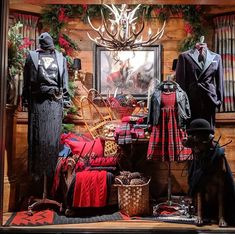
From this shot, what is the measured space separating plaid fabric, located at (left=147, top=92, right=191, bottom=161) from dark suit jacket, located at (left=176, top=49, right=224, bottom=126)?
272 millimetres

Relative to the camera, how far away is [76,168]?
4512mm

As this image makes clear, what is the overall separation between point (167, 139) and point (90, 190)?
110 cm

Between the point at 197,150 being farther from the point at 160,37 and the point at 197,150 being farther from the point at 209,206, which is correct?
the point at 160,37

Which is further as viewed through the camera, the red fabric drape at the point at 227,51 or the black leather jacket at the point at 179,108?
the red fabric drape at the point at 227,51

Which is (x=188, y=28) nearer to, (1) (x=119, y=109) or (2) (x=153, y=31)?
(2) (x=153, y=31)

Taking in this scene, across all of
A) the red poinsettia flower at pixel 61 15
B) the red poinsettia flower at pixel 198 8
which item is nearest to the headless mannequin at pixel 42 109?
the red poinsettia flower at pixel 61 15

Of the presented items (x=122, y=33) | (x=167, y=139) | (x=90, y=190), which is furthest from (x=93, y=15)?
(x=90, y=190)

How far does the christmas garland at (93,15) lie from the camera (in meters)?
5.48

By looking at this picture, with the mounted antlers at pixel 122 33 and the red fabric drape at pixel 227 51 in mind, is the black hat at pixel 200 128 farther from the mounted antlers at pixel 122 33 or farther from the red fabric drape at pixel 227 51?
the red fabric drape at pixel 227 51

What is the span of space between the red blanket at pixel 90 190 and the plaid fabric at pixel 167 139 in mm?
672

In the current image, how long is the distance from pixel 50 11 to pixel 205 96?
8.50 feet

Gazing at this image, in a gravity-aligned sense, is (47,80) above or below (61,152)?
above

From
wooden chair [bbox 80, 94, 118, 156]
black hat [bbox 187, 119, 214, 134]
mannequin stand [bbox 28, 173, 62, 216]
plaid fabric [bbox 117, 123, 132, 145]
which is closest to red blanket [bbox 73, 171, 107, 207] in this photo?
mannequin stand [bbox 28, 173, 62, 216]

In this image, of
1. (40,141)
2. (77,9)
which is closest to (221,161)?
(40,141)
